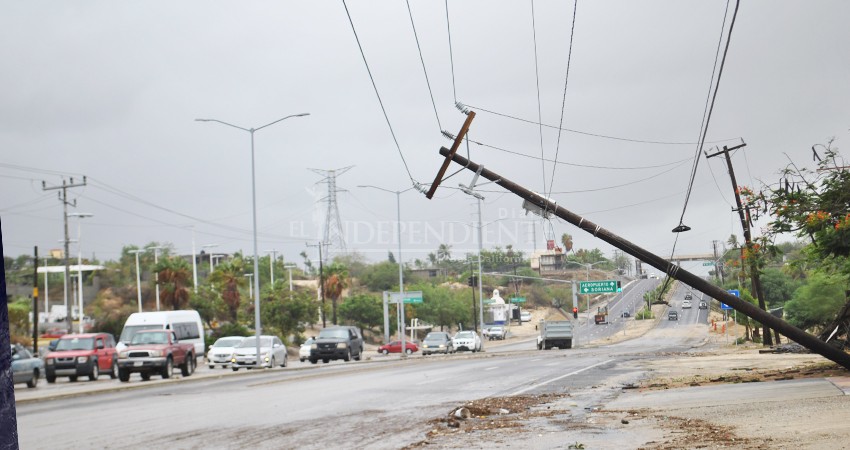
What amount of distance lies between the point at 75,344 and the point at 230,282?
51.5 metres

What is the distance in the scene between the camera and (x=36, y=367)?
123ft

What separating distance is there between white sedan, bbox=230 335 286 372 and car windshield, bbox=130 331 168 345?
9.00 metres

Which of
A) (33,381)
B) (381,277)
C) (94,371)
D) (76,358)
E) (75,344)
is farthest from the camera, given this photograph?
(381,277)

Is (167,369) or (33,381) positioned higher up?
(167,369)

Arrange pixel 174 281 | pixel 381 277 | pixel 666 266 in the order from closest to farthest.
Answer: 1. pixel 666 266
2. pixel 174 281
3. pixel 381 277

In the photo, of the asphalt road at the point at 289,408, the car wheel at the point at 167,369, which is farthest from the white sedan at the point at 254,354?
the asphalt road at the point at 289,408

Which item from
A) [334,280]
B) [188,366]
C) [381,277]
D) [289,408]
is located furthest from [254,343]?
[381,277]

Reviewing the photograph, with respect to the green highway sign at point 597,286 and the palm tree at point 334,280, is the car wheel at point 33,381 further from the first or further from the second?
the palm tree at point 334,280

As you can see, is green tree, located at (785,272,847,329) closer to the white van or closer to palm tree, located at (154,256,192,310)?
the white van

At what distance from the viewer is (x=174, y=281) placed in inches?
Answer: 3378

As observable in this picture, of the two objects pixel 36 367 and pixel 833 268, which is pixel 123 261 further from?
pixel 833 268


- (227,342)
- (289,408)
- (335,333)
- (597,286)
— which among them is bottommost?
(227,342)

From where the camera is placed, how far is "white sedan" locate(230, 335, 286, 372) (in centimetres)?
4606

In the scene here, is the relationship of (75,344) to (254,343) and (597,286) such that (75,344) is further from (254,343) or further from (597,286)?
(597,286)
